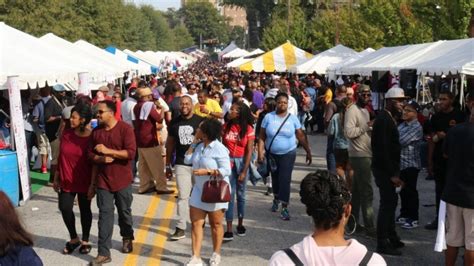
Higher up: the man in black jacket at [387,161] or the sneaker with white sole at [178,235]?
the man in black jacket at [387,161]

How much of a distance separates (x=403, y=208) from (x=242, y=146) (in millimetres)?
2464

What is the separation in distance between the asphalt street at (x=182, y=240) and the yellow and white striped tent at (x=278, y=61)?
55.7 ft

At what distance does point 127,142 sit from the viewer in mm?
6605

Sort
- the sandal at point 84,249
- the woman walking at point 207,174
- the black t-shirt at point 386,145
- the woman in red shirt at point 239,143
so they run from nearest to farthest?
1. the woman walking at point 207,174
2. the black t-shirt at point 386,145
3. the sandal at point 84,249
4. the woman in red shirt at point 239,143

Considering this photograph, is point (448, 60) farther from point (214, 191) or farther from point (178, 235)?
point (214, 191)

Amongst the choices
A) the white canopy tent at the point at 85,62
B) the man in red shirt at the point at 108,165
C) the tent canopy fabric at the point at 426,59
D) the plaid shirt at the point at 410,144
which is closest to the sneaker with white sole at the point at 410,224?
the plaid shirt at the point at 410,144

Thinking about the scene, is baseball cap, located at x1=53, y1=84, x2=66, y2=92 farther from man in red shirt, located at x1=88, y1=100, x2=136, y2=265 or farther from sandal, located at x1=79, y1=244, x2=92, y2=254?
man in red shirt, located at x1=88, y1=100, x2=136, y2=265

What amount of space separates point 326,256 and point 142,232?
18.8ft

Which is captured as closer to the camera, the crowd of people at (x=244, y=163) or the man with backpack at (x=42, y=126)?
the crowd of people at (x=244, y=163)

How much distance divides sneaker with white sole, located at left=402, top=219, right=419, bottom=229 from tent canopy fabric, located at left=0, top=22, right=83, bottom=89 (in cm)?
640

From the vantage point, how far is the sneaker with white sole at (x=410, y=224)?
8.27m

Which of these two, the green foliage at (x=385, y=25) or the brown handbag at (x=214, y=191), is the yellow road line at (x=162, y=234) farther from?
the green foliage at (x=385, y=25)

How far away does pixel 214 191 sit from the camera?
243 inches

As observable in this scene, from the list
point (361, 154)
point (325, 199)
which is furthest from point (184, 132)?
point (325, 199)
